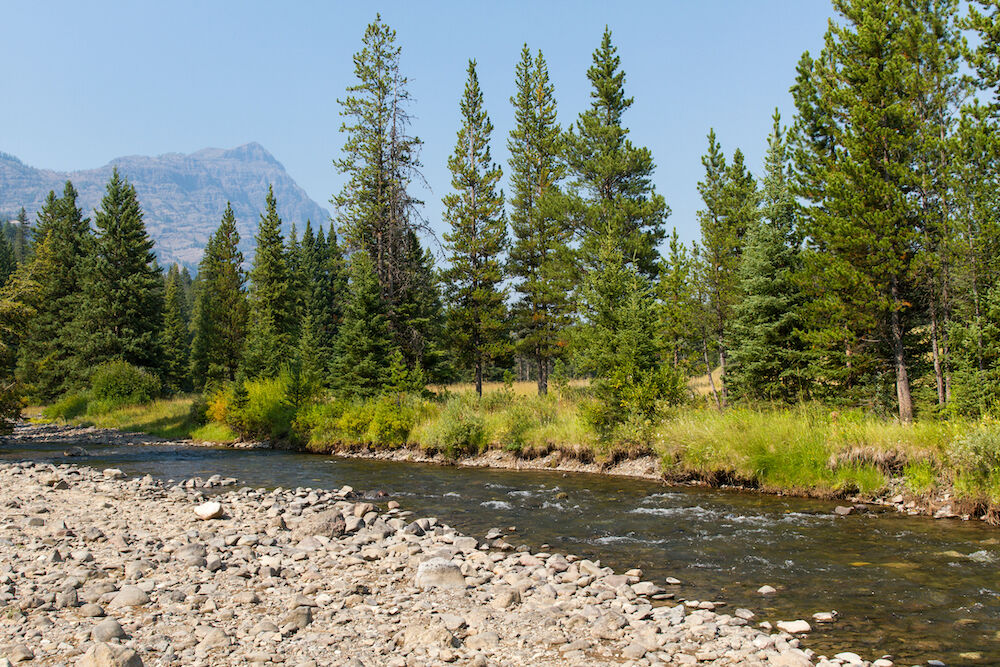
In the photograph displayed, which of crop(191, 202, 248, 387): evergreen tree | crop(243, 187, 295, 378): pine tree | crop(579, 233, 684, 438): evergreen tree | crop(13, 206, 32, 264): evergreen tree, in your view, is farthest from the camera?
crop(13, 206, 32, 264): evergreen tree

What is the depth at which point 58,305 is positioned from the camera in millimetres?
51062

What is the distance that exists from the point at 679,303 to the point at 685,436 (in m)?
11.2

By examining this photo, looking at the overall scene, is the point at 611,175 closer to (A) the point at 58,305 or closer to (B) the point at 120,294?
(B) the point at 120,294

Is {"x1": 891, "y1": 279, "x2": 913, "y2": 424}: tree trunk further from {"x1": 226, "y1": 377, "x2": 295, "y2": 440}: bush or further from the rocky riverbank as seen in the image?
{"x1": 226, "y1": 377, "x2": 295, "y2": 440}: bush

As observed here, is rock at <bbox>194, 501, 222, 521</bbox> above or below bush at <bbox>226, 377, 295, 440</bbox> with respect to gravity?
below

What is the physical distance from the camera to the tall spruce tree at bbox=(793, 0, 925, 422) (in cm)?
1678

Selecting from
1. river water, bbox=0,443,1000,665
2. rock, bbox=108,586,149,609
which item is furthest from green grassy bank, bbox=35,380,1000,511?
rock, bbox=108,586,149,609

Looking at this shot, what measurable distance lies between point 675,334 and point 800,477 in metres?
13.4

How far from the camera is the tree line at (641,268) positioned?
16.6 metres

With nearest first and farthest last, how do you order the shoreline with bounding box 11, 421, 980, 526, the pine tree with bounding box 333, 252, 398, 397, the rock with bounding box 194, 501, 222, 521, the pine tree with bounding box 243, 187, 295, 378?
the rock with bounding box 194, 501, 222, 521, the shoreline with bounding box 11, 421, 980, 526, the pine tree with bounding box 333, 252, 398, 397, the pine tree with bounding box 243, 187, 295, 378

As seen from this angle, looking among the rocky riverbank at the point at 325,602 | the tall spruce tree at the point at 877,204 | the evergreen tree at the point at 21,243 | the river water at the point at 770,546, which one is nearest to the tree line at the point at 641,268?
the tall spruce tree at the point at 877,204

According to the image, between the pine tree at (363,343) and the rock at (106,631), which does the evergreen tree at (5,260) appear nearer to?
the pine tree at (363,343)

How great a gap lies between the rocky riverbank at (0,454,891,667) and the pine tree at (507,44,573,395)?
25.7 metres

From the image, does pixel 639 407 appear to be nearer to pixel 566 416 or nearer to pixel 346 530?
pixel 566 416
